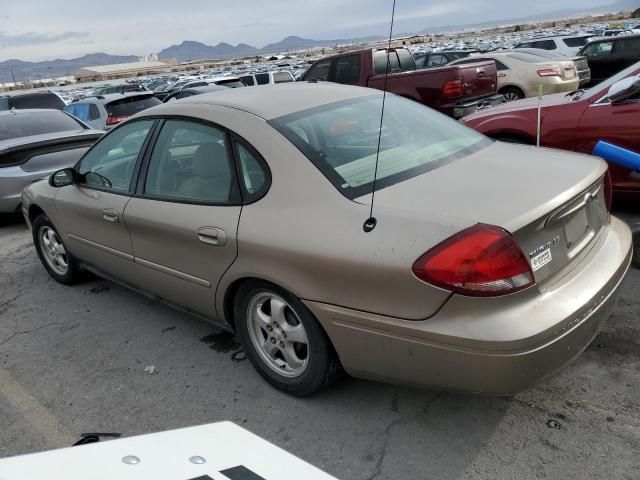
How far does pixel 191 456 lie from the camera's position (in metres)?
1.39

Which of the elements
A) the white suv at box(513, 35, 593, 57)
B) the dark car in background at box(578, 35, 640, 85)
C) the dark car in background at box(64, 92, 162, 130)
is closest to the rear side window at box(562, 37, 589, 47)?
the white suv at box(513, 35, 593, 57)

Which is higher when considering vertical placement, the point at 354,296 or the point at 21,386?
the point at 354,296

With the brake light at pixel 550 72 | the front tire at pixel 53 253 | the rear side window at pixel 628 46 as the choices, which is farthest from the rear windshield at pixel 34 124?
the rear side window at pixel 628 46

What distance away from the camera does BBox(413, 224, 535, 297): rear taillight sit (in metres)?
2.14

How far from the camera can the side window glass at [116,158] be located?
370 centimetres

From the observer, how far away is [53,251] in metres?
4.87

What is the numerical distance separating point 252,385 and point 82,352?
1309mm

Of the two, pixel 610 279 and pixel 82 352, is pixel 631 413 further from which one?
pixel 82 352

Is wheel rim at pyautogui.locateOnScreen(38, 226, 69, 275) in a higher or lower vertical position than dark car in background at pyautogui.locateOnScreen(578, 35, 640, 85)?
lower

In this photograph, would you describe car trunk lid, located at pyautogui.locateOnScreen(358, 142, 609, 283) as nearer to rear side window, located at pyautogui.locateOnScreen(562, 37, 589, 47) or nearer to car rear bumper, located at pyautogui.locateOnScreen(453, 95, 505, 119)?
car rear bumper, located at pyautogui.locateOnScreen(453, 95, 505, 119)

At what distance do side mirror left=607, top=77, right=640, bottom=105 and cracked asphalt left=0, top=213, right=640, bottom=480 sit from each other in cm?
167

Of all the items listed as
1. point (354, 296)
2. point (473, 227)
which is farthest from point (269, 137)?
point (473, 227)

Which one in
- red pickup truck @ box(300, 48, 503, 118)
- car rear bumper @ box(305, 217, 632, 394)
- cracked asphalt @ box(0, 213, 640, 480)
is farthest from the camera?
red pickup truck @ box(300, 48, 503, 118)

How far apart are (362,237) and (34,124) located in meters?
6.83
